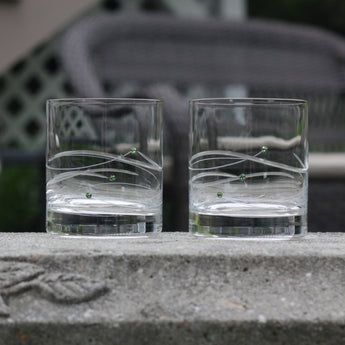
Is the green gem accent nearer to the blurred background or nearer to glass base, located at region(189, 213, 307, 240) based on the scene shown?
glass base, located at region(189, 213, 307, 240)

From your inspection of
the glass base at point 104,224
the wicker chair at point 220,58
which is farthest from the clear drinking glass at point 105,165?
the wicker chair at point 220,58

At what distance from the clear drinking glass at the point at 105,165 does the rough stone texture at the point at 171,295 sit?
63 millimetres

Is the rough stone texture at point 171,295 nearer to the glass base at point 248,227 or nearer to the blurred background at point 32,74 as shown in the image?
the glass base at point 248,227

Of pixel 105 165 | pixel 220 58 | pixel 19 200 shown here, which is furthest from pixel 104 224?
pixel 19 200

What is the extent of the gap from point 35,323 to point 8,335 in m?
0.03

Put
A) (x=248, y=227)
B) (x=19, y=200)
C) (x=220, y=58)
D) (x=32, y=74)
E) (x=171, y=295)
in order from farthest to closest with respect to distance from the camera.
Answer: (x=32, y=74) → (x=19, y=200) → (x=220, y=58) → (x=248, y=227) → (x=171, y=295)

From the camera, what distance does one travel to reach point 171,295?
742 millimetres

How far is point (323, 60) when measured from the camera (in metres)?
3.23

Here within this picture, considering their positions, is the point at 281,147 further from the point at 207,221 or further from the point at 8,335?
the point at 8,335

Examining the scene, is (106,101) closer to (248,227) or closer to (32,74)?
(248,227)

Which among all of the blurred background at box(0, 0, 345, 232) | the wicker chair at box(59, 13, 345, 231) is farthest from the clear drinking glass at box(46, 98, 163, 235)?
the wicker chair at box(59, 13, 345, 231)

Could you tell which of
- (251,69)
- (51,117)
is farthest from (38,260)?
(251,69)

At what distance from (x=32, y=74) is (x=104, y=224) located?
385cm

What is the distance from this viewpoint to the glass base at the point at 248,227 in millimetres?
841
